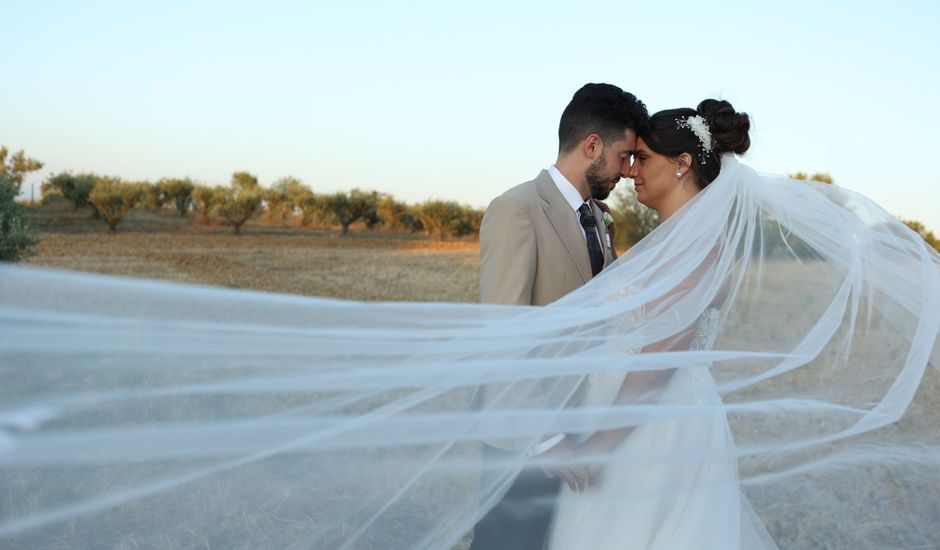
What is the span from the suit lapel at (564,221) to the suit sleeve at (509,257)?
0.14 m

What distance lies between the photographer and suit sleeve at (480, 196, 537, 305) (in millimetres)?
2896

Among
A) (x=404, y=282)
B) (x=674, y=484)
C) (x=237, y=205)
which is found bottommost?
(x=404, y=282)

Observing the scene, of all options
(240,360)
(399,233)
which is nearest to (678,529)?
(240,360)

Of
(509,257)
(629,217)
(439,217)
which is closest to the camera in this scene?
(509,257)

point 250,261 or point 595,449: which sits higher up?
point 595,449

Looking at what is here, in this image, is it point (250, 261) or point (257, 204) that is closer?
point (250, 261)

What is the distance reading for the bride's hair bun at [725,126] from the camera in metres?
3.21

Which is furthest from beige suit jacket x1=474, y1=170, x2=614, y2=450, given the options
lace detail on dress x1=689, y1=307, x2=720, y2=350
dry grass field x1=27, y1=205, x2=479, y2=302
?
dry grass field x1=27, y1=205, x2=479, y2=302

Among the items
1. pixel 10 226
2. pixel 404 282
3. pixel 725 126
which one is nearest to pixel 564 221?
pixel 725 126

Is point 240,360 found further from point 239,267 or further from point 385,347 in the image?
point 239,267

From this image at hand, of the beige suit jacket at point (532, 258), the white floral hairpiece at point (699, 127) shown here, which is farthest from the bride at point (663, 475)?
the white floral hairpiece at point (699, 127)

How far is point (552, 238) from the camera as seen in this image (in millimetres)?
3004

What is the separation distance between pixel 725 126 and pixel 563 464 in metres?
1.51

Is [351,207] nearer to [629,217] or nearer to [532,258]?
[629,217]
